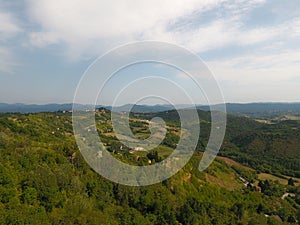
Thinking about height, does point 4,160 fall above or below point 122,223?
above

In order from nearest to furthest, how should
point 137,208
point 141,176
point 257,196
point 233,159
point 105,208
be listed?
point 105,208
point 141,176
point 137,208
point 257,196
point 233,159

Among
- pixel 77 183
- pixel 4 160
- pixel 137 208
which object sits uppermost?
pixel 4 160

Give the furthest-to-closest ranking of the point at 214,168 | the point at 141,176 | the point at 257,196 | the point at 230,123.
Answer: the point at 230,123
the point at 214,168
the point at 257,196
the point at 141,176

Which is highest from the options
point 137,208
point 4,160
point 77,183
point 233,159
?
point 4,160

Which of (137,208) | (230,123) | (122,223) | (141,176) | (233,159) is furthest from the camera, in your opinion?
(230,123)

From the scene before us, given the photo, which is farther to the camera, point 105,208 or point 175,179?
point 175,179

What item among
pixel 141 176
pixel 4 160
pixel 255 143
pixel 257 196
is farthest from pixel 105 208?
pixel 255 143

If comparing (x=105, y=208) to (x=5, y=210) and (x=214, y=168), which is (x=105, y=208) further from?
(x=214, y=168)

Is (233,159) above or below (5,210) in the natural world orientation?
below

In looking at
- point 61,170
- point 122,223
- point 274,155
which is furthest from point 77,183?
point 274,155

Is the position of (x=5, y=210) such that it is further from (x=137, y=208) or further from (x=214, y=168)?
(x=214, y=168)
